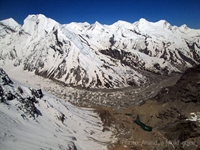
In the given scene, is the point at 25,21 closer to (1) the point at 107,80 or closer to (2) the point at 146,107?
(1) the point at 107,80

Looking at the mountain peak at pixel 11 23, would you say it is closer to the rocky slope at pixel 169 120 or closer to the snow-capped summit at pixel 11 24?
the snow-capped summit at pixel 11 24

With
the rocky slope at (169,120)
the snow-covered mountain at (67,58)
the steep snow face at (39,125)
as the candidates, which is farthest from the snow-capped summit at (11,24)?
the rocky slope at (169,120)

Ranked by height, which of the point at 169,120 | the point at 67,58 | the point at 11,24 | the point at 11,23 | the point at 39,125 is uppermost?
the point at 11,23

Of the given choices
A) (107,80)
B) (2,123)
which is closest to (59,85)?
(107,80)

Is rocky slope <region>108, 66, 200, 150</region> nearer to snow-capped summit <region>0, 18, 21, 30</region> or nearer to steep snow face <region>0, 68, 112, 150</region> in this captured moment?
steep snow face <region>0, 68, 112, 150</region>

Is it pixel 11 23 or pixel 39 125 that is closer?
pixel 39 125

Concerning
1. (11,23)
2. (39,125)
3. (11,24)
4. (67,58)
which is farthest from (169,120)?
(11,23)

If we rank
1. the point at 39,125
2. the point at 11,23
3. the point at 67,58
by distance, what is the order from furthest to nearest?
the point at 11,23, the point at 67,58, the point at 39,125

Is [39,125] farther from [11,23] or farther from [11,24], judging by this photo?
[11,23]
